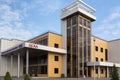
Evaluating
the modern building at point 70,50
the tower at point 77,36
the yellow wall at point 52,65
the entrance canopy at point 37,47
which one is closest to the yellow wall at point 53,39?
the modern building at point 70,50

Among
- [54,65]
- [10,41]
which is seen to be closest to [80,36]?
[54,65]

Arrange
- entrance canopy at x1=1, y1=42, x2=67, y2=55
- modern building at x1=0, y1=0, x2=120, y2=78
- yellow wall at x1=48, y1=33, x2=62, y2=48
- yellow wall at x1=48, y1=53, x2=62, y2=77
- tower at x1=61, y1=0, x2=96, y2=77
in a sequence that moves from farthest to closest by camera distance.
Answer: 1. yellow wall at x1=48, y1=33, x2=62, y2=48
2. tower at x1=61, y1=0, x2=96, y2=77
3. modern building at x1=0, y1=0, x2=120, y2=78
4. yellow wall at x1=48, y1=53, x2=62, y2=77
5. entrance canopy at x1=1, y1=42, x2=67, y2=55

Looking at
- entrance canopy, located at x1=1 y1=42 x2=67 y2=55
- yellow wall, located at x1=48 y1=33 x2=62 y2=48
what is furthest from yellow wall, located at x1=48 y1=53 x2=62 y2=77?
yellow wall, located at x1=48 y1=33 x2=62 y2=48

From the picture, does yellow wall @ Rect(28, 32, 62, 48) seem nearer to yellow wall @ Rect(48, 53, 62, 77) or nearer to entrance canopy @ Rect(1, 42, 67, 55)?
entrance canopy @ Rect(1, 42, 67, 55)

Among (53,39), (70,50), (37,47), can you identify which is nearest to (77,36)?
(70,50)

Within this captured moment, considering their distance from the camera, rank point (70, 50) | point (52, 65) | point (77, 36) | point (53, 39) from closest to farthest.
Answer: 1. point (52, 65)
2. point (77, 36)
3. point (70, 50)
4. point (53, 39)

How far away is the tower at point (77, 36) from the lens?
42.9m

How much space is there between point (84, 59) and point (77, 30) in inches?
275

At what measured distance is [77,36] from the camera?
43594mm

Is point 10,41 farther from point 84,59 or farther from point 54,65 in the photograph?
point 84,59

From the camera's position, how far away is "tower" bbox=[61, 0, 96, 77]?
42.9 metres

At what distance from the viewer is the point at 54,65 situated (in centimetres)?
4303

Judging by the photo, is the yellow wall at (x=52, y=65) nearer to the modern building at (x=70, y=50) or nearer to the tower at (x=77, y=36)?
the modern building at (x=70, y=50)

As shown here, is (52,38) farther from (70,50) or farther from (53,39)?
(70,50)
